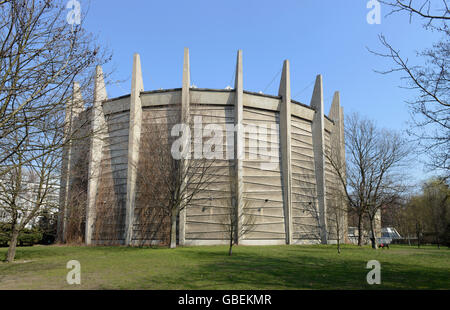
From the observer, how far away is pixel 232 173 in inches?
1019

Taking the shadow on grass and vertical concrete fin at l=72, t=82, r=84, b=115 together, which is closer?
vertical concrete fin at l=72, t=82, r=84, b=115

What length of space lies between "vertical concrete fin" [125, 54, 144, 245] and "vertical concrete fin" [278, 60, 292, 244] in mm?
12325

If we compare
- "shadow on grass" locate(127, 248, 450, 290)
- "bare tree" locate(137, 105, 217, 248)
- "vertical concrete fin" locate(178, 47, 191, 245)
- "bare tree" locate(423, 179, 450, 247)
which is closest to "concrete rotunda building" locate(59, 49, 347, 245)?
"vertical concrete fin" locate(178, 47, 191, 245)

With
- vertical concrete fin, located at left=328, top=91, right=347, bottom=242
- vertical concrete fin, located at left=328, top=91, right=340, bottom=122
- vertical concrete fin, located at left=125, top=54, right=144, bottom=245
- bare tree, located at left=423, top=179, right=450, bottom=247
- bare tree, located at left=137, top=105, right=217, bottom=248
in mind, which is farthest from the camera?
vertical concrete fin, located at left=328, top=91, right=340, bottom=122

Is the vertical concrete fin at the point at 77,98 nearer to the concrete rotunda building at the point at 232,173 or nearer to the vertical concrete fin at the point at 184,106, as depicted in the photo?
the vertical concrete fin at the point at 184,106

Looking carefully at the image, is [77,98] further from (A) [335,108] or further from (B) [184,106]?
(A) [335,108]

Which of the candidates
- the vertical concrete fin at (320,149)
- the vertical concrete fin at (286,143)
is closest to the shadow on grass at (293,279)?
the vertical concrete fin at (286,143)

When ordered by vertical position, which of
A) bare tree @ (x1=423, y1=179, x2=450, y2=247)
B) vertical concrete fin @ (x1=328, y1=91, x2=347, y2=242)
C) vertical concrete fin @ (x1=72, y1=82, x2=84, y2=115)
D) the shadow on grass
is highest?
vertical concrete fin @ (x1=328, y1=91, x2=347, y2=242)

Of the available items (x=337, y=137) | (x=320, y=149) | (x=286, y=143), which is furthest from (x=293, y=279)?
(x=337, y=137)

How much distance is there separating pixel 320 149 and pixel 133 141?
16.9 m

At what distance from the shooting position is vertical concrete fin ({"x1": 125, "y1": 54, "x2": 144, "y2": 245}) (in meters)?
25.1

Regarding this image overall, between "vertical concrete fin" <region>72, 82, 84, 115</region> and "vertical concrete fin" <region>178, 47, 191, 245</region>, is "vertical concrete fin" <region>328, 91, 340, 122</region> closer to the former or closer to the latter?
"vertical concrete fin" <region>178, 47, 191, 245</region>

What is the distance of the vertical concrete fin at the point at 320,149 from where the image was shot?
28.8 metres

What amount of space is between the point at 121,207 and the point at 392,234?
44228mm
